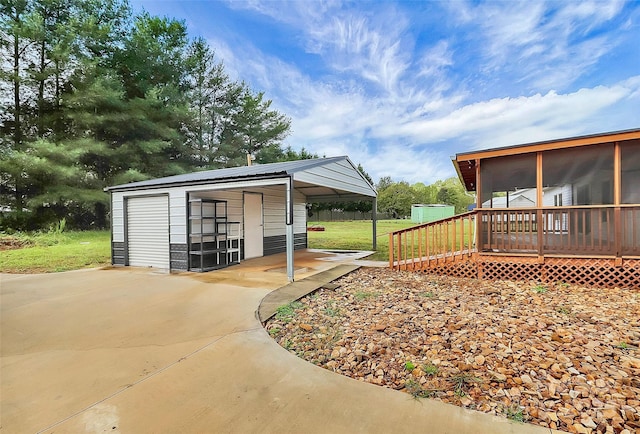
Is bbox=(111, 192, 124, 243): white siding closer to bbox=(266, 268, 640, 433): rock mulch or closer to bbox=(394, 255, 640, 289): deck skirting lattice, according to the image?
bbox=(266, 268, 640, 433): rock mulch

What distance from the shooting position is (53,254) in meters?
9.65

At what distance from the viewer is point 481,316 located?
381 centimetres

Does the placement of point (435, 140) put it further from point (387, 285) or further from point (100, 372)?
point (100, 372)

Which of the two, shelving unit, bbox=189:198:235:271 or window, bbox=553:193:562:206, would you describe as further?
window, bbox=553:193:562:206

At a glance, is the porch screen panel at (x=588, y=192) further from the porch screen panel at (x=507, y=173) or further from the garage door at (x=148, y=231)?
the garage door at (x=148, y=231)

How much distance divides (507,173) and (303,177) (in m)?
4.61

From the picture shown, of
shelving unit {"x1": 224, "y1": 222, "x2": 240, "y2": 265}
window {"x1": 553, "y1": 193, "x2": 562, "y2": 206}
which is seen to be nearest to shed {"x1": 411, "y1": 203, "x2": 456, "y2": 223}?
window {"x1": 553, "y1": 193, "x2": 562, "y2": 206}

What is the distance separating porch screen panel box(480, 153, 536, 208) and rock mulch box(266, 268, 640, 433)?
2642mm

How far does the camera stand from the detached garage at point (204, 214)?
6916 millimetres

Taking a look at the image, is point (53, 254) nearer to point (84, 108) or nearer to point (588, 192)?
point (84, 108)

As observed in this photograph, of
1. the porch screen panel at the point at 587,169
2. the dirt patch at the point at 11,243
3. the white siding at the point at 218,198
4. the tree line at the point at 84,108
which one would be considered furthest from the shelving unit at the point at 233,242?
the tree line at the point at 84,108

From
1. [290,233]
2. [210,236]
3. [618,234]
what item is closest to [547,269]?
[618,234]

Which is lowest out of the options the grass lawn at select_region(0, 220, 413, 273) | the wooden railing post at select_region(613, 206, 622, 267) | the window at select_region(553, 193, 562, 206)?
the grass lawn at select_region(0, 220, 413, 273)

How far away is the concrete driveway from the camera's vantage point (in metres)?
1.89
